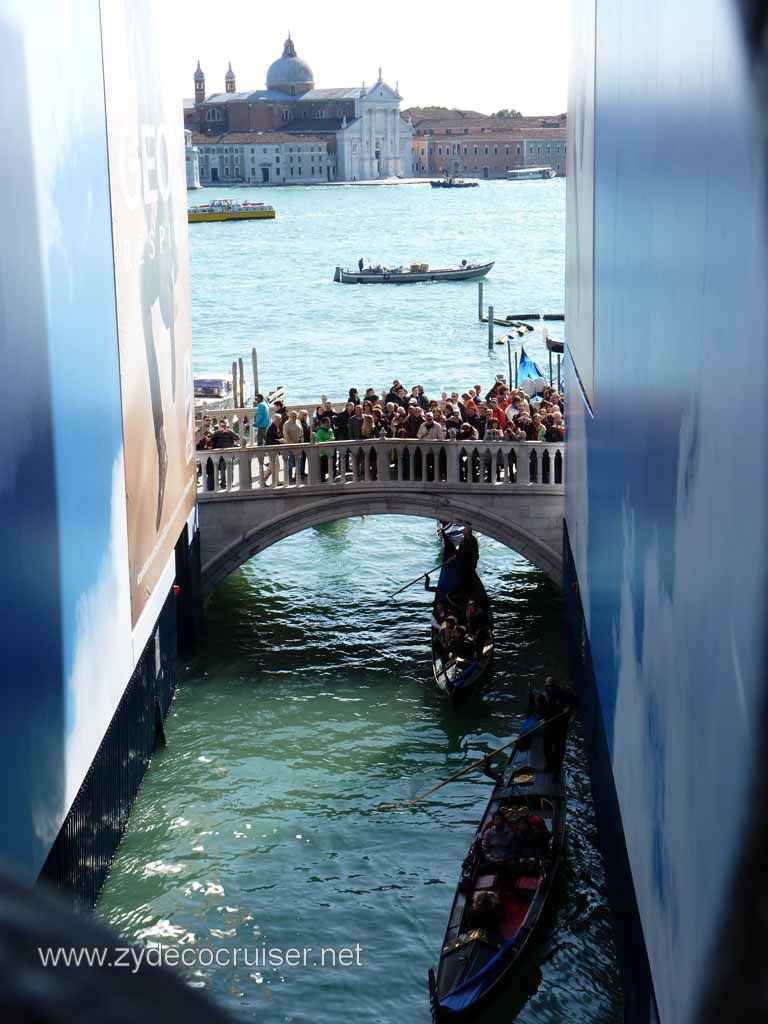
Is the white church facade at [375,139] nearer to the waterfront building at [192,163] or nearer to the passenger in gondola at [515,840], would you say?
the waterfront building at [192,163]

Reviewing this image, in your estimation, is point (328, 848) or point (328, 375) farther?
point (328, 375)

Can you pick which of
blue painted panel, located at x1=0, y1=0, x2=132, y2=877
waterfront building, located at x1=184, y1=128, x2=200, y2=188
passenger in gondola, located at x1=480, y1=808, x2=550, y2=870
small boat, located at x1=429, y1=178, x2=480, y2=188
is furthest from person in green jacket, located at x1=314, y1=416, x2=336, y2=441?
small boat, located at x1=429, y1=178, x2=480, y2=188

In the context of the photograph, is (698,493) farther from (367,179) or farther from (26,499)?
(367,179)

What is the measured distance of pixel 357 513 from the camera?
21.9 metres

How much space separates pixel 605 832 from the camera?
43.5ft

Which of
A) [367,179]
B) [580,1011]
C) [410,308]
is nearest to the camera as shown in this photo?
[580,1011]

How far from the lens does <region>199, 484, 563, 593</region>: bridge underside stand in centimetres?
2159

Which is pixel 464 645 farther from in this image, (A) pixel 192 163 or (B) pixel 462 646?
(A) pixel 192 163

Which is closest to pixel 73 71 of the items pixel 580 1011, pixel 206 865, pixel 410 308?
pixel 206 865

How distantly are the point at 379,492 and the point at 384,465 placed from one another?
0.44 m

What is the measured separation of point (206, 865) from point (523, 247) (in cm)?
10019

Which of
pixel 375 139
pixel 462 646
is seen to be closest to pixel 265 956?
pixel 462 646

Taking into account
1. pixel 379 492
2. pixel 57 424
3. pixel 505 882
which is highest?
pixel 57 424

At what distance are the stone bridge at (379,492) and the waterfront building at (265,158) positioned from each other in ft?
524
